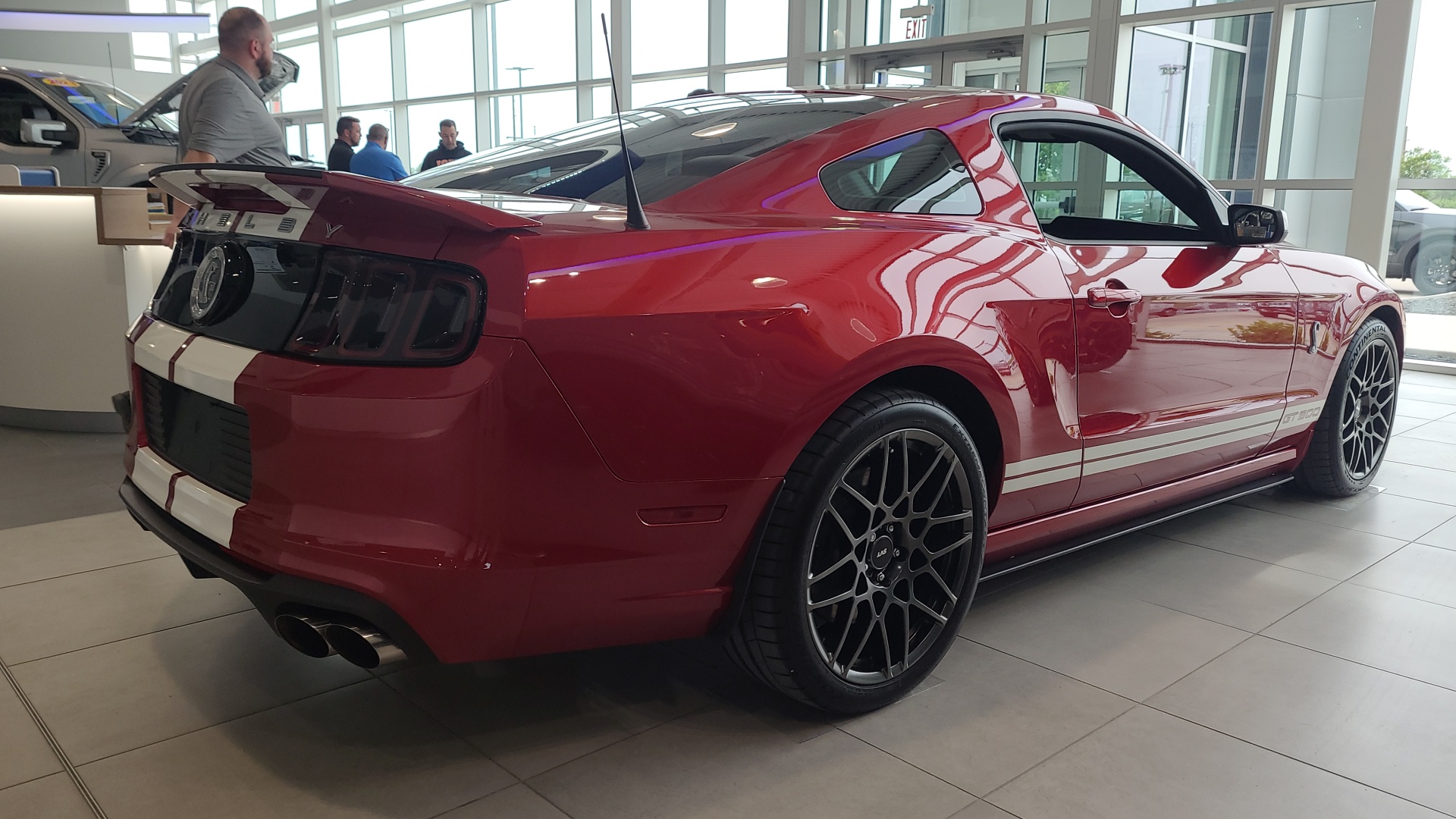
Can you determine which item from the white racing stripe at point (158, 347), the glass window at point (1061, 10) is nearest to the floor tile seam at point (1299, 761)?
the white racing stripe at point (158, 347)

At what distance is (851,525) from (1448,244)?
8673 mm

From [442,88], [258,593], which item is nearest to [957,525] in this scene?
[258,593]

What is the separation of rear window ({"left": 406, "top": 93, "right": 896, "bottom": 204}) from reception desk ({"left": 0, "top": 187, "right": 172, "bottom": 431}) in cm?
278

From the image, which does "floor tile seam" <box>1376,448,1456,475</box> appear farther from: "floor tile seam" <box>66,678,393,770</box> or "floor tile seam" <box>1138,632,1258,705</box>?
"floor tile seam" <box>66,678,393,770</box>

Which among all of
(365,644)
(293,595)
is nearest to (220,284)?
(293,595)

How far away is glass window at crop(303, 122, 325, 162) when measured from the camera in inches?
787

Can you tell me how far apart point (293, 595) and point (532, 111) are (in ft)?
51.3

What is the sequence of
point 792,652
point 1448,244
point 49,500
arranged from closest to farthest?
1. point 792,652
2. point 49,500
3. point 1448,244

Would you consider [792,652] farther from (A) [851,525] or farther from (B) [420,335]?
(B) [420,335]

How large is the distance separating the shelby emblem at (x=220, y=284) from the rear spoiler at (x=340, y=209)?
63mm

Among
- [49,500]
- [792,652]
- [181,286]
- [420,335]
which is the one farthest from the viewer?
[49,500]

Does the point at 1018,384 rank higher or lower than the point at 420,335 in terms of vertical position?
lower

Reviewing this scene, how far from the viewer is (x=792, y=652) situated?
1873 mm

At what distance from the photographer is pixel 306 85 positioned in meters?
20.6
